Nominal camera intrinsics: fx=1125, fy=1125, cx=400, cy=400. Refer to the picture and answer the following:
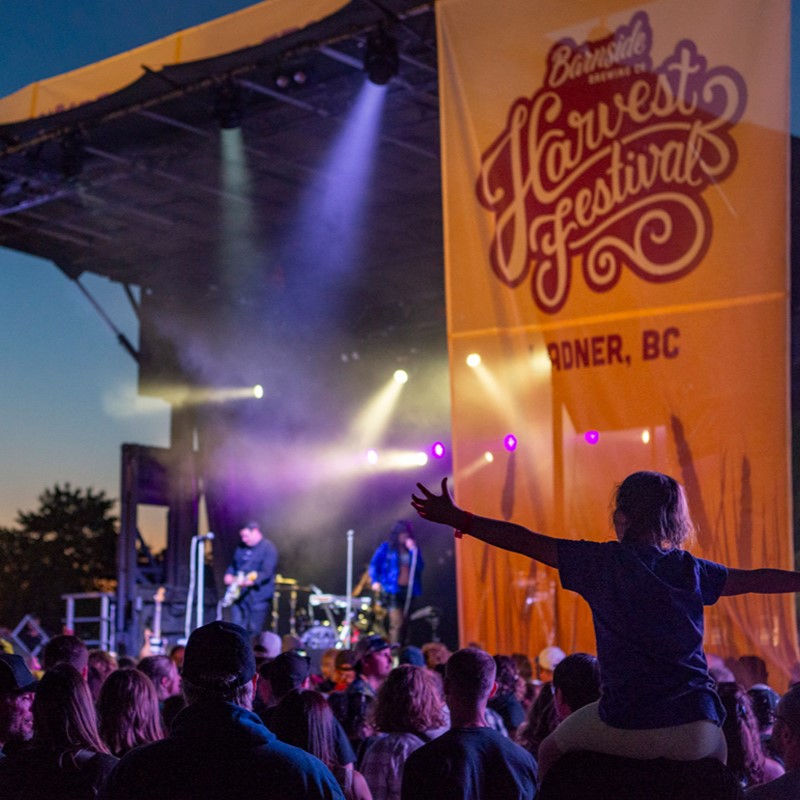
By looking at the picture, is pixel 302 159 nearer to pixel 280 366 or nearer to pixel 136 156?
pixel 136 156

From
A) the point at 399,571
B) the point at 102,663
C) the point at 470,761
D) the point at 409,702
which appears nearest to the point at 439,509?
the point at 470,761

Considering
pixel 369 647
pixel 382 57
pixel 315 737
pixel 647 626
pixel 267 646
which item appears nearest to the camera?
pixel 647 626

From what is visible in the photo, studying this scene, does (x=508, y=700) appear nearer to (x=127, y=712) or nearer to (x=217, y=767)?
(x=127, y=712)

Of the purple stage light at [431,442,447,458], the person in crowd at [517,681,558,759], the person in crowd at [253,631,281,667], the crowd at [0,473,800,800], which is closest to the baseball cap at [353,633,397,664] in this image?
the person in crowd at [253,631,281,667]

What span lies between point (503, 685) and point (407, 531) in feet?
31.7

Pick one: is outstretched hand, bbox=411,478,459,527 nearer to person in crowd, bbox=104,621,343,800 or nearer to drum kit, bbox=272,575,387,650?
person in crowd, bbox=104,621,343,800

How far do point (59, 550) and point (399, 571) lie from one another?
967cm

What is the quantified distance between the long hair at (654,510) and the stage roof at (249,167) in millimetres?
8665

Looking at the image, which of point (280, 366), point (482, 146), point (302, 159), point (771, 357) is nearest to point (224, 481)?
point (280, 366)

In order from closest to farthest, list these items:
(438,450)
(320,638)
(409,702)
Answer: (409,702) < (320,638) < (438,450)

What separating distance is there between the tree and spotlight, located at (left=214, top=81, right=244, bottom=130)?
39.2ft

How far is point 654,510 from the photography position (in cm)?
278

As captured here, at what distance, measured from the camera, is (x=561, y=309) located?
8930 millimetres

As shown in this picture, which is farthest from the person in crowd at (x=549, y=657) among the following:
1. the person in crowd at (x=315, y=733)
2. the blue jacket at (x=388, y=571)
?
the blue jacket at (x=388, y=571)
